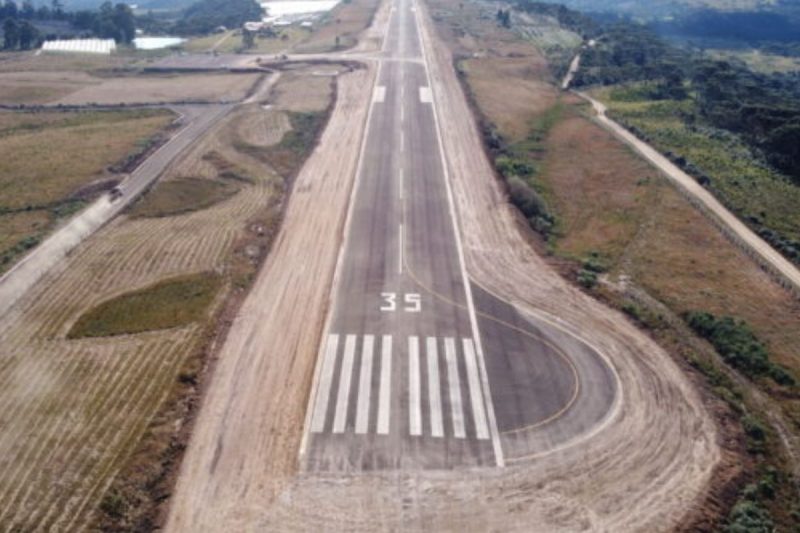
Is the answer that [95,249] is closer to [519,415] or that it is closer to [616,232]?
[519,415]

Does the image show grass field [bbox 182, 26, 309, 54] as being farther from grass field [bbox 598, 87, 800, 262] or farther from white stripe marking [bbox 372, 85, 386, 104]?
grass field [bbox 598, 87, 800, 262]

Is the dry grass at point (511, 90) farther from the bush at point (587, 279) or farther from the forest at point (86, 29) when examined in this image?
the forest at point (86, 29)

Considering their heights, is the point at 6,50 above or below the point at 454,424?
above

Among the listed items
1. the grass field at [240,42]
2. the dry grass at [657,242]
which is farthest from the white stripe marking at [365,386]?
the grass field at [240,42]

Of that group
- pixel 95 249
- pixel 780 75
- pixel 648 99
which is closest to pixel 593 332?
pixel 95 249

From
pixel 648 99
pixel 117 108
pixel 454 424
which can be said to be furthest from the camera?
pixel 648 99

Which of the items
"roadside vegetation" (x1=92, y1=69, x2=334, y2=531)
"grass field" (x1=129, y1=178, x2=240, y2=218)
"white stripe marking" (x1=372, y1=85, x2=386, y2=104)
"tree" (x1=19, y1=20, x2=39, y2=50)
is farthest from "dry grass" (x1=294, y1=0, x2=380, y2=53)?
"grass field" (x1=129, y1=178, x2=240, y2=218)

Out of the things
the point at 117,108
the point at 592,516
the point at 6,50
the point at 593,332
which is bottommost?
the point at 592,516

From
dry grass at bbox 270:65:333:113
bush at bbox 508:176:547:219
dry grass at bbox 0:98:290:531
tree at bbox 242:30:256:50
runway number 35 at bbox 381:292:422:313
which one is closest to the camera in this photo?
dry grass at bbox 0:98:290:531
